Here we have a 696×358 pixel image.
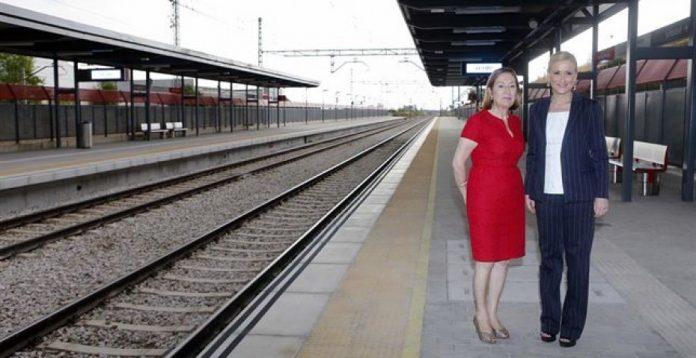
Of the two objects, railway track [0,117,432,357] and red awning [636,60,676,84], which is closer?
railway track [0,117,432,357]

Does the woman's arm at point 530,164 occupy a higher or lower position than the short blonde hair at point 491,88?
lower

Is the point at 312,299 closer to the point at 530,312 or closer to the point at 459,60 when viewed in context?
the point at 530,312

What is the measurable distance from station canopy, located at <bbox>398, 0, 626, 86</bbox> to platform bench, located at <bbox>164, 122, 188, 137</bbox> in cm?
1185

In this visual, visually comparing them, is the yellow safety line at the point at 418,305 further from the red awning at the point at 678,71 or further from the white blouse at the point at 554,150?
the red awning at the point at 678,71

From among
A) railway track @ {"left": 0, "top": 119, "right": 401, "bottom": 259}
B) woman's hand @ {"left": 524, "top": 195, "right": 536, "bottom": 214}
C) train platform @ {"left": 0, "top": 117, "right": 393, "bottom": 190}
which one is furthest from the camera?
train platform @ {"left": 0, "top": 117, "right": 393, "bottom": 190}

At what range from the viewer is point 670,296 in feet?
16.0

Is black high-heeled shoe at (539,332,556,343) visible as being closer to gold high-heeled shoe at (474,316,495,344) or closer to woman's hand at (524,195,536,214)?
gold high-heeled shoe at (474,316,495,344)

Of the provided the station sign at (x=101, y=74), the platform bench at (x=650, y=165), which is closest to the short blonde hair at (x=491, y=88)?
the platform bench at (x=650, y=165)

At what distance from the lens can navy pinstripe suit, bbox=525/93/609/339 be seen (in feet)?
12.2

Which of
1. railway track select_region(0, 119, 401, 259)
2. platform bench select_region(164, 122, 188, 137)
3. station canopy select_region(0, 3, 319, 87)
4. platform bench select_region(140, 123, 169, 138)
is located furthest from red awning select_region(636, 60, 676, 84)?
platform bench select_region(164, 122, 188, 137)

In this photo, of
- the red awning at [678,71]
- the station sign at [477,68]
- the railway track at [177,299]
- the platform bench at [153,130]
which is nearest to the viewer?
the railway track at [177,299]

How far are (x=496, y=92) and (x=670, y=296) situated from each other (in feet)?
7.50

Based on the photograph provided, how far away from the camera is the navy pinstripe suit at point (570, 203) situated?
12.2ft

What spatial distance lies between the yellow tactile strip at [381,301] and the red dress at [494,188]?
2.50 ft
